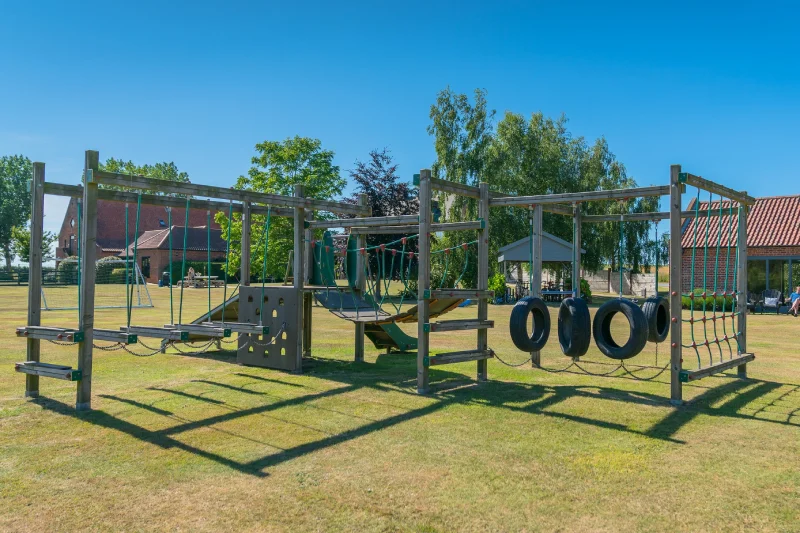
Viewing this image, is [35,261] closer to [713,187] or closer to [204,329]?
[204,329]

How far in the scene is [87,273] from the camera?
625cm

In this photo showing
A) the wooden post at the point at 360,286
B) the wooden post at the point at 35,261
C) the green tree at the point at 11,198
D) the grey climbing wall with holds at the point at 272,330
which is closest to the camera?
the wooden post at the point at 35,261

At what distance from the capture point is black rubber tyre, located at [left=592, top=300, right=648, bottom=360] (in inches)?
282

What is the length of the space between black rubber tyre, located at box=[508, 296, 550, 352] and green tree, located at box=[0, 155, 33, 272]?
72.7m

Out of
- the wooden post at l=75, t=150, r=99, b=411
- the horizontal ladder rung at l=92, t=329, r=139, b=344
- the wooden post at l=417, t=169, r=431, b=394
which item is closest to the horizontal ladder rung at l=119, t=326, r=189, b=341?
the horizontal ladder rung at l=92, t=329, r=139, b=344

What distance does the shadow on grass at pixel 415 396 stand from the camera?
5406mm

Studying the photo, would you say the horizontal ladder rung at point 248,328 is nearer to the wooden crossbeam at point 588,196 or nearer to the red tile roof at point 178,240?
the wooden crossbeam at point 588,196

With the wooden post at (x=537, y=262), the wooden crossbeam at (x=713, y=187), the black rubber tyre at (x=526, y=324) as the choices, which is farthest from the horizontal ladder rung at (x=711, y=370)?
the wooden post at (x=537, y=262)

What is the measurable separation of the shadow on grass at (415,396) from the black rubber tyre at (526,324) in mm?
548

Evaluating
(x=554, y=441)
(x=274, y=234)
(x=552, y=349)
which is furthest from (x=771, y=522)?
(x=274, y=234)

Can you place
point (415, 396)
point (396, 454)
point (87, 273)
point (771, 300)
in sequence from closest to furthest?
point (396, 454) → point (87, 273) → point (415, 396) → point (771, 300)

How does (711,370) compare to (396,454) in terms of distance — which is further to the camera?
(711,370)

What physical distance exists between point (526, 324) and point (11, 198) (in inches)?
3014

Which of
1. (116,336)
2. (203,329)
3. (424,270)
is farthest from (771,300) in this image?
(116,336)
